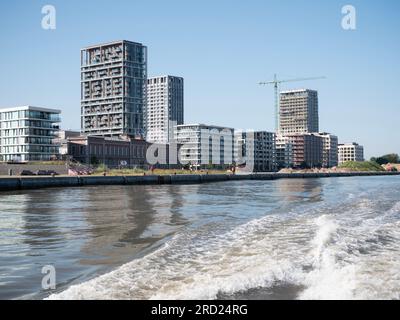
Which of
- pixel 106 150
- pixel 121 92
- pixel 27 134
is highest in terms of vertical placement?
pixel 121 92

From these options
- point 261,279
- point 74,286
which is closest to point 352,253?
point 261,279

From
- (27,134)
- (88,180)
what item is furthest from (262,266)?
(27,134)

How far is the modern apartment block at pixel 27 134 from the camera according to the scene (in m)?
114

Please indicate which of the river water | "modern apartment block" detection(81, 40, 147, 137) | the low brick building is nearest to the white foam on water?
the river water

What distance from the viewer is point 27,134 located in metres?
114

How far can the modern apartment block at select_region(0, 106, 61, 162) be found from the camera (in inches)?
4486

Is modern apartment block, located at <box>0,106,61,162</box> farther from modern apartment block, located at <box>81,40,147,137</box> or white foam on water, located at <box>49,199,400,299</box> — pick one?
white foam on water, located at <box>49,199,400,299</box>

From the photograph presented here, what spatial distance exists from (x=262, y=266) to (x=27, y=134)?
114 meters

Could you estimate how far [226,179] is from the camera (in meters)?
106

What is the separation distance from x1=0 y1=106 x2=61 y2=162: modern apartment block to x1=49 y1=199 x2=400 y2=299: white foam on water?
354ft
